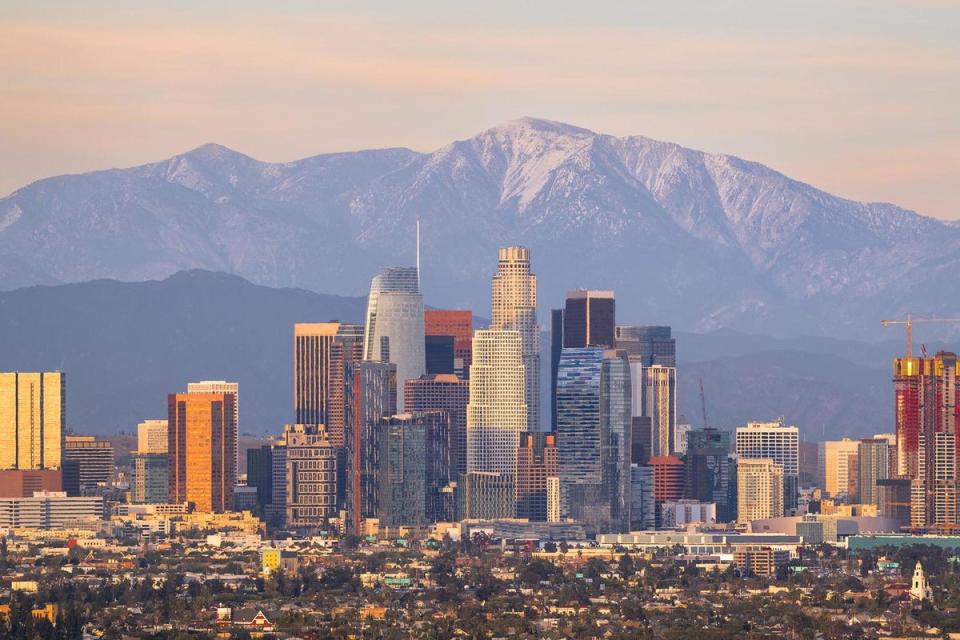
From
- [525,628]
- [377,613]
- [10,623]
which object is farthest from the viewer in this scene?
[377,613]

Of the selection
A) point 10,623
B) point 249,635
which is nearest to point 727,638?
point 249,635

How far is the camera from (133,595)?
196 m

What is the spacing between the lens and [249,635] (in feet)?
549

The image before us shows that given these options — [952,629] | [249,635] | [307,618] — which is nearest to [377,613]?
[307,618]

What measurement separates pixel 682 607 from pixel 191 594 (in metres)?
30.1

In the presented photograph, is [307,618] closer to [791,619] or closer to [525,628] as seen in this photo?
[525,628]

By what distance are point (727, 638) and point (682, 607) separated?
2552cm

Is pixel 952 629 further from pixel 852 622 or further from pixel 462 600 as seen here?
pixel 462 600

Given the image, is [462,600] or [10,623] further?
[462,600]

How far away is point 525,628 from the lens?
174 m

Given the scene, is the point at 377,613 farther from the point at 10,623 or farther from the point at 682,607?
the point at 10,623

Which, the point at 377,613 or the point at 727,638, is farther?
the point at 377,613

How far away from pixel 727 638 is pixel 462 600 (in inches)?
1277

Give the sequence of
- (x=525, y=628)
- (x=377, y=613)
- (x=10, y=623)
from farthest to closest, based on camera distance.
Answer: (x=377, y=613), (x=525, y=628), (x=10, y=623)
